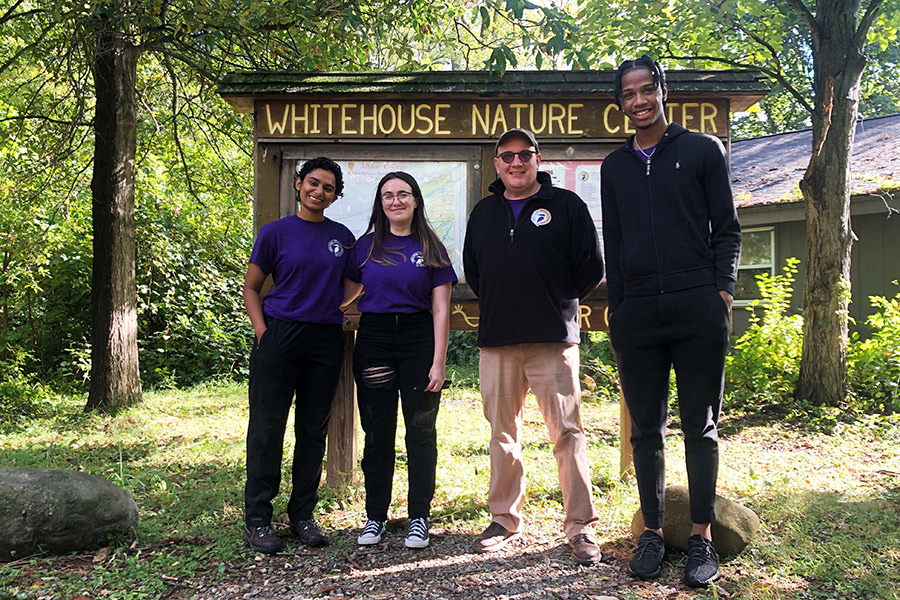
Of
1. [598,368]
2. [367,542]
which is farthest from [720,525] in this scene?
[598,368]

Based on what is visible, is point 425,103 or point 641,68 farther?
point 425,103

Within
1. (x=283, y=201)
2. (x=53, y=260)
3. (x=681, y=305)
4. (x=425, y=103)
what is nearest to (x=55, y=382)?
(x=53, y=260)

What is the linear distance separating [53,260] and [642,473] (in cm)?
892

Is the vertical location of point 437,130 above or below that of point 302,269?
above

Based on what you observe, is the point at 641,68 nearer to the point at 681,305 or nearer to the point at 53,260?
the point at 681,305

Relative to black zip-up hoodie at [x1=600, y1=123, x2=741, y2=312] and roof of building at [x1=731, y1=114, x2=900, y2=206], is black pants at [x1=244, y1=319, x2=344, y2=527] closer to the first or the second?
black zip-up hoodie at [x1=600, y1=123, x2=741, y2=312]

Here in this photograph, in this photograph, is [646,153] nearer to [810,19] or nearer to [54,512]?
[54,512]

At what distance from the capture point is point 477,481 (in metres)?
5.10

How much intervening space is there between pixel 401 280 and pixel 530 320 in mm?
742

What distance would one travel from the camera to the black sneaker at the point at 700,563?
3.16 meters

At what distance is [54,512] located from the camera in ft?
12.0

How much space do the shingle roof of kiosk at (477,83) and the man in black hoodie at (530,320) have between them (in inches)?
41.0

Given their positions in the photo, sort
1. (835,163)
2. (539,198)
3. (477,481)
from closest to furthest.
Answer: (539,198)
(477,481)
(835,163)

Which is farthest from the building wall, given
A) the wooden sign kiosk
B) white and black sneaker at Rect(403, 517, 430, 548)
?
white and black sneaker at Rect(403, 517, 430, 548)
